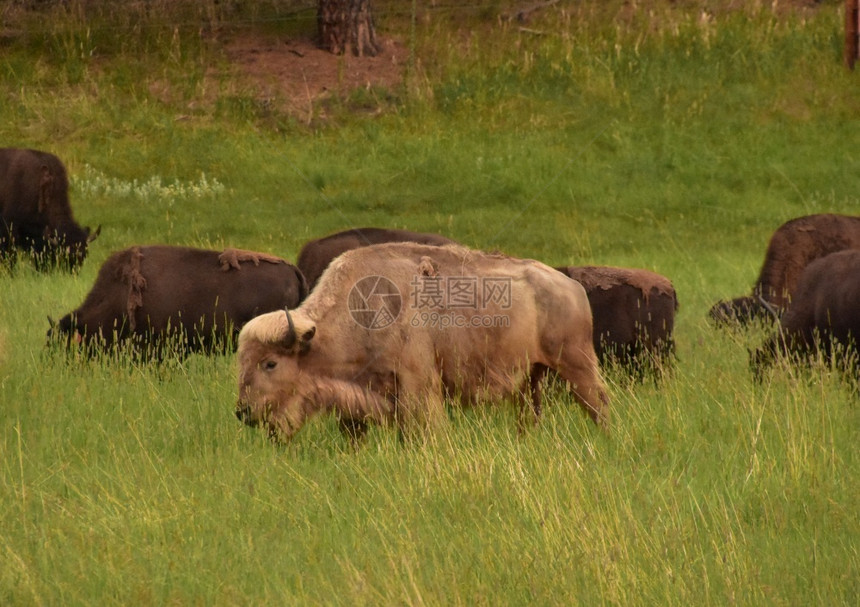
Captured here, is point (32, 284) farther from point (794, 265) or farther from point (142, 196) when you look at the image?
point (794, 265)

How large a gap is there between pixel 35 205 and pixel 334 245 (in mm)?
5703

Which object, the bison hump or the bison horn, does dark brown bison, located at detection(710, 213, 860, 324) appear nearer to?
the bison hump

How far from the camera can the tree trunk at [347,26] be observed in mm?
22016

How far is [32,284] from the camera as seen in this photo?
40.0 feet

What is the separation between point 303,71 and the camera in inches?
858

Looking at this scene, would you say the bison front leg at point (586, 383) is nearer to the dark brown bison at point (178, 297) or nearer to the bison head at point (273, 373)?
the bison head at point (273, 373)

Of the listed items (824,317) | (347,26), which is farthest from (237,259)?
(347,26)

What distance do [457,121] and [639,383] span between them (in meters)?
12.8

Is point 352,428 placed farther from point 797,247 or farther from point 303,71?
point 303,71

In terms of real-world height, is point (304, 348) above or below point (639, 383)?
above

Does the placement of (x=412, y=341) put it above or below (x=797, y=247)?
above

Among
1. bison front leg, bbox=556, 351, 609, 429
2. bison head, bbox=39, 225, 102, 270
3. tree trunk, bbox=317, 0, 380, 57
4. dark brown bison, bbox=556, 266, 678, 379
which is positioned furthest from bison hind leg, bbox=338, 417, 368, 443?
tree trunk, bbox=317, 0, 380, 57

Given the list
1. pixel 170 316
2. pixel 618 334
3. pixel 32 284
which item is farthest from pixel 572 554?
pixel 32 284

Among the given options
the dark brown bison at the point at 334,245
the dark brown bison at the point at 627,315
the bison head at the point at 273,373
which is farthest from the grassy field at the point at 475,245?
the dark brown bison at the point at 334,245
